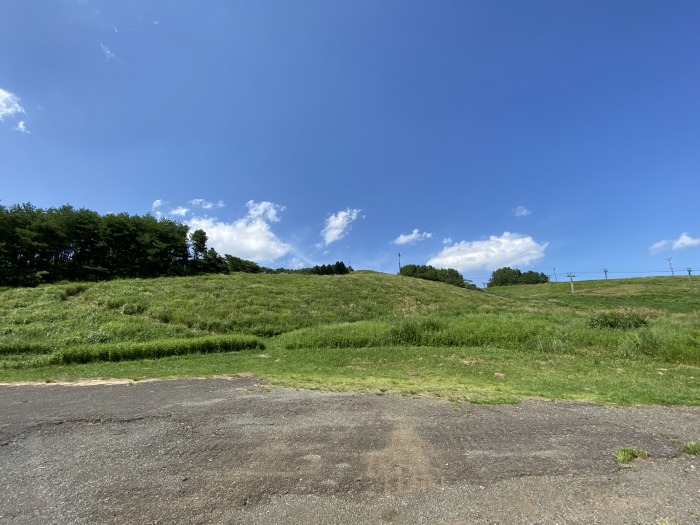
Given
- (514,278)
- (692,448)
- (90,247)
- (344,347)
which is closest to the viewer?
(692,448)

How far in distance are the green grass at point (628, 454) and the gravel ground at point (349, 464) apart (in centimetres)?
14

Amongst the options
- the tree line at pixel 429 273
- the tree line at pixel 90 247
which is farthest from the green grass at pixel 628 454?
the tree line at pixel 429 273

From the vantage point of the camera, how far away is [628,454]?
5.75 meters

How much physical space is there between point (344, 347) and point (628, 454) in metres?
18.4

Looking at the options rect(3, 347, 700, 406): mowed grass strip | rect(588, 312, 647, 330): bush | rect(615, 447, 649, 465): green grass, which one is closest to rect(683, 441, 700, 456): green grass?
rect(615, 447, 649, 465): green grass

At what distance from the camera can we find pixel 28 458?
6258mm

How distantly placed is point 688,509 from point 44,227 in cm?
6806

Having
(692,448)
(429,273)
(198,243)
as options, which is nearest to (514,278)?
(429,273)

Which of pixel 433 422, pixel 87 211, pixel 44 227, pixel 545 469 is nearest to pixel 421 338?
pixel 433 422

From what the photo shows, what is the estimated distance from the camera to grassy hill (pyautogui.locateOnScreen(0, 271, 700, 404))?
42.0ft

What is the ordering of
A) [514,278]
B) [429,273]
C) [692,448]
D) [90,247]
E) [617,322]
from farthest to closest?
[514,278]
[429,273]
[90,247]
[617,322]
[692,448]

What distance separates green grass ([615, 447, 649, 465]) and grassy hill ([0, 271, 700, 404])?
3.75m

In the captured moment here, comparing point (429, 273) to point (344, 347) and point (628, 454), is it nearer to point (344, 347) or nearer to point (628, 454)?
point (344, 347)

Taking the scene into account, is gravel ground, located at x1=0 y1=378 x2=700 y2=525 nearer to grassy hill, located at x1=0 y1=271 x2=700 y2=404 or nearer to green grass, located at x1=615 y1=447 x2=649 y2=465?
green grass, located at x1=615 y1=447 x2=649 y2=465
